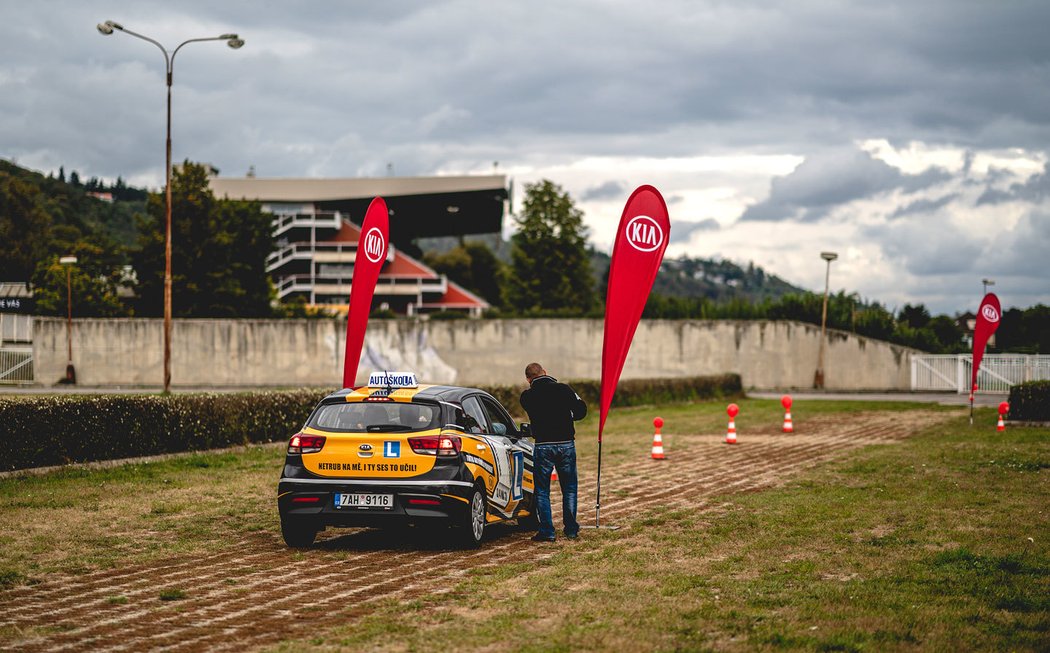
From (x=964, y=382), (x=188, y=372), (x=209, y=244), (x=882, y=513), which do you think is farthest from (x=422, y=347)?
(x=882, y=513)

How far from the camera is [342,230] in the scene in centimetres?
9025

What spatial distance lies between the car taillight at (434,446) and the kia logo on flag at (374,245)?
7.34m

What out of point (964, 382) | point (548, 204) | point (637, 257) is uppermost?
point (548, 204)

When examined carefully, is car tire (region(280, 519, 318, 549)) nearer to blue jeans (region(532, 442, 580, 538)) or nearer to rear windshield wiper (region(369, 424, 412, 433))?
rear windshield wiper (region(369, 424, 412, 433))

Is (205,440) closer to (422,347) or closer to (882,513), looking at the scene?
(882,513)

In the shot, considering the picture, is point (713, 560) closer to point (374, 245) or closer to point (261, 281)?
point (374, 245)

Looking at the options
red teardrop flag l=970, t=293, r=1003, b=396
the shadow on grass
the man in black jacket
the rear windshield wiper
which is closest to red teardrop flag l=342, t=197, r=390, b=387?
the shadow on grass

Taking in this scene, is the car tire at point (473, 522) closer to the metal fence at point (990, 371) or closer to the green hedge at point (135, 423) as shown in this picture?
the green hedge at point (135, 423)

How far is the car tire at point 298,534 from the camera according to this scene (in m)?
11.2

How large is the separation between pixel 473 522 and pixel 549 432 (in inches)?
49.7

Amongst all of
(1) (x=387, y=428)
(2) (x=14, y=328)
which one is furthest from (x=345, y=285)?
(1) (x=387, y=428)

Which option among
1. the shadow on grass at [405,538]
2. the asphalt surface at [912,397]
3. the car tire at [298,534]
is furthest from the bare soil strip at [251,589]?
the asphalt surface at [912,397]

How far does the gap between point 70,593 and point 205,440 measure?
12.3 metres

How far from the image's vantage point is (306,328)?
51.8 m
